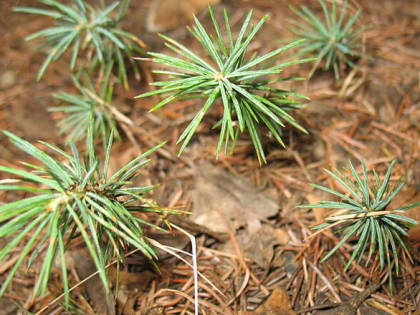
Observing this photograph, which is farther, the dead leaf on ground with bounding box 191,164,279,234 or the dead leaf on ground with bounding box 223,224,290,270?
the dead leaf on ground with bounding box 191,164,279,234

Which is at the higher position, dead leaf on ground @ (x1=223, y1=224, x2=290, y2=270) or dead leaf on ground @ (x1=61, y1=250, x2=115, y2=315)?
dead leaf on ground @ (x1=223, y1=224, x2=290, y2=270)

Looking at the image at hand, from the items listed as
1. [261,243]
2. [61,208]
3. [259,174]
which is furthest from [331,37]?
[61,208]

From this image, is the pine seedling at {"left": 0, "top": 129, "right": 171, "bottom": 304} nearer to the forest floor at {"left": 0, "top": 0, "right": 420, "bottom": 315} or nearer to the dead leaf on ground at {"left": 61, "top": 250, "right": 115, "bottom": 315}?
the dead leaf on ground at {"left": 61, "top": 250, "right": 115, "bottom": 315}

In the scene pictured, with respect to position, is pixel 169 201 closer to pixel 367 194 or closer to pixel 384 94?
pixel 367 194

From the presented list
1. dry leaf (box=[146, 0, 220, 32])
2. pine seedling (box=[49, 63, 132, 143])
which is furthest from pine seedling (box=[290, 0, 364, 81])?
pine seedling (box=[49, 63, 132, 143])

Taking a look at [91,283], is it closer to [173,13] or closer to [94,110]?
[94,110]

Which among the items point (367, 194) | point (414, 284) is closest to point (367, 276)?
point (414, 284)
